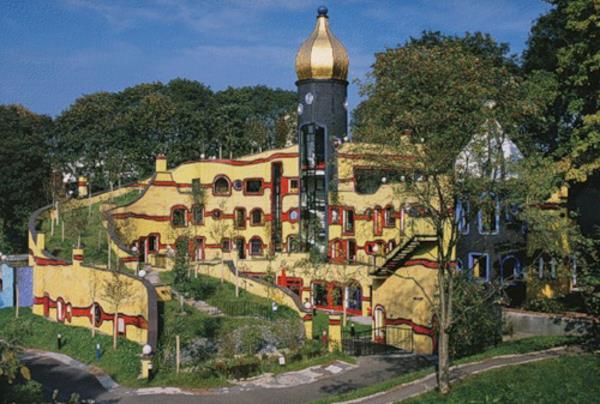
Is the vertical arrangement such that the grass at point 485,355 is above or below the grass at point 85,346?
above

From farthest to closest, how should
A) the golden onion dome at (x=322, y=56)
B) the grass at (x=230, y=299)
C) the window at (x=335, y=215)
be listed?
1. the golden onion dome at (x=322, y=56)
2. the window at (x=335, y=215)
3. the grass at (x=230, y=299)

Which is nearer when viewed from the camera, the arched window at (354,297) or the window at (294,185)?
the arched window at (354,297)

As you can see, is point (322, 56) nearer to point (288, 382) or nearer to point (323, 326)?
point (323, 326)

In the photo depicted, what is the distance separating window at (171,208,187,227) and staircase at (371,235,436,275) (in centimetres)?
1933

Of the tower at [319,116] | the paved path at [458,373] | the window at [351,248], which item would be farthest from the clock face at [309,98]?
the paved path at [458,373]

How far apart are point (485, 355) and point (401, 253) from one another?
7.73 metres

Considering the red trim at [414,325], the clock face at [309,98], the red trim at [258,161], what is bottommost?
the red trim at [414,325]

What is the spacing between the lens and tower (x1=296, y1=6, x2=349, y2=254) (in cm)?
3891

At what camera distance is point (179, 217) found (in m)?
43.8

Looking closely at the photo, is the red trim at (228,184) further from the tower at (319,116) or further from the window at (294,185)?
→ the tower at (319,116)

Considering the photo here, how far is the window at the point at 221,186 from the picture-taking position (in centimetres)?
4403

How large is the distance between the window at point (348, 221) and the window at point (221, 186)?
9626 millimetres

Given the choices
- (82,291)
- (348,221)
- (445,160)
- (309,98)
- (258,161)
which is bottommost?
(82,291)

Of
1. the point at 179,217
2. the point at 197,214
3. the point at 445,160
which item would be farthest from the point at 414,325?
the point at 179,217
